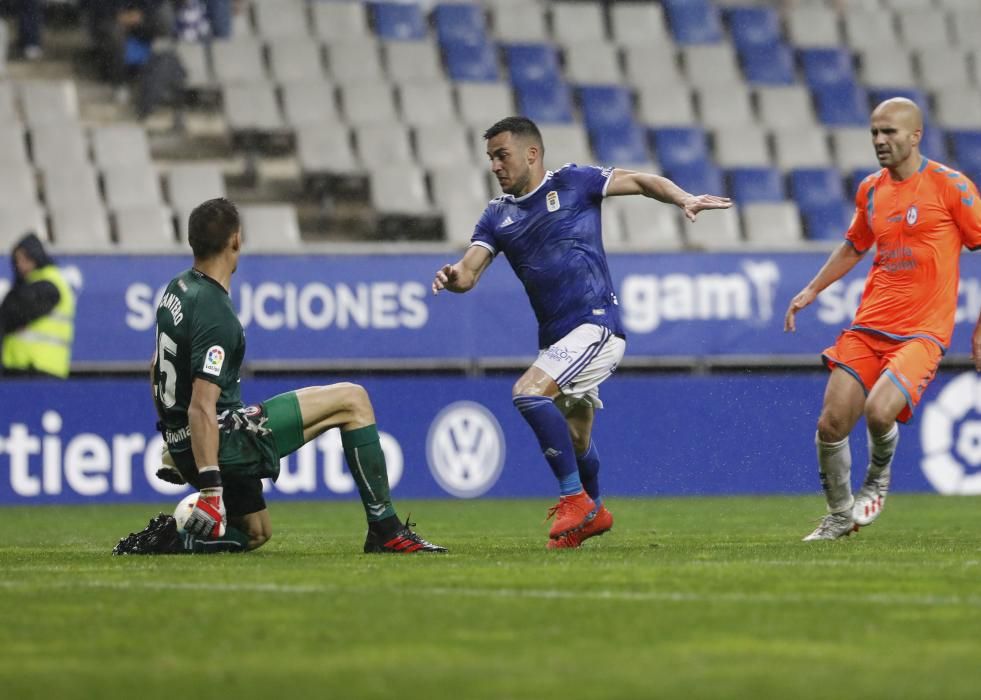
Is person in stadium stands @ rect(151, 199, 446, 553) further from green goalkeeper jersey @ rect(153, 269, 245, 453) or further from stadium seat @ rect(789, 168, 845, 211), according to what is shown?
stadium seat @ rect(789, 168, 845, 211)

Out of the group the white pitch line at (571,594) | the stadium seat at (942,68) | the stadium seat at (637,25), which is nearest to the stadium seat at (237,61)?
the stadium seat at (637,25)

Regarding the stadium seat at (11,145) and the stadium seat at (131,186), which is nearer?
the stadium seat at (11,145)

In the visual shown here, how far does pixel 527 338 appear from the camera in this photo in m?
17.0

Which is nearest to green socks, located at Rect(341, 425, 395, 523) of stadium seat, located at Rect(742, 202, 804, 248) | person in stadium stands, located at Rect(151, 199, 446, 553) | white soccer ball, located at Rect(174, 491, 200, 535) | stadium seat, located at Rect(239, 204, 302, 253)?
person in stadium stands, located at Rect(151, 199, 446, 553)

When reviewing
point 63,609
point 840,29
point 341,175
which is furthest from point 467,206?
point 63,609

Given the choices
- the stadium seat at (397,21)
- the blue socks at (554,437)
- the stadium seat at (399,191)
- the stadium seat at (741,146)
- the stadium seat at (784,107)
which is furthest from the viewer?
the stadium seat at (784,107)

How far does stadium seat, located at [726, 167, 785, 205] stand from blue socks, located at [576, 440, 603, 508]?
38.9ft

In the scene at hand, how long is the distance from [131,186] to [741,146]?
7.29m

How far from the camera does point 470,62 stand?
22000 millimetres

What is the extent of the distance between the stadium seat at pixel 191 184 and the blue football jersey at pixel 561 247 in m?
9.69

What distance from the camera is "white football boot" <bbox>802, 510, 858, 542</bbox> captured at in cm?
964

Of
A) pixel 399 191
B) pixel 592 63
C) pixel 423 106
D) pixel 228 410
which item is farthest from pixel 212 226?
pixel 592 63

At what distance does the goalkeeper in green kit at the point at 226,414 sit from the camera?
8477 mm

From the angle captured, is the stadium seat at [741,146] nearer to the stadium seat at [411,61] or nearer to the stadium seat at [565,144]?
the stadium seat at [565,144]
